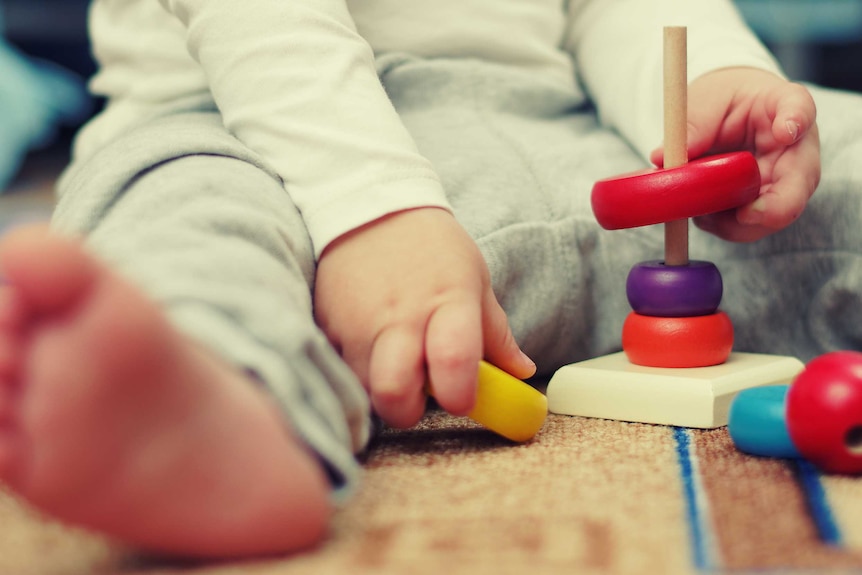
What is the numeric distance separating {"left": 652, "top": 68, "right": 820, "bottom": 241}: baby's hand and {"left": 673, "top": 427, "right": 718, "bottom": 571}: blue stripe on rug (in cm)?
18

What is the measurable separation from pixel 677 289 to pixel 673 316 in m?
0.02

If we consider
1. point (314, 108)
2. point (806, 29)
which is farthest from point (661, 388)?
point (806, 29)

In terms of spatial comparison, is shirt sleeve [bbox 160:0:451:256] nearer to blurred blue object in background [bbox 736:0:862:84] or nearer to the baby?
the baby

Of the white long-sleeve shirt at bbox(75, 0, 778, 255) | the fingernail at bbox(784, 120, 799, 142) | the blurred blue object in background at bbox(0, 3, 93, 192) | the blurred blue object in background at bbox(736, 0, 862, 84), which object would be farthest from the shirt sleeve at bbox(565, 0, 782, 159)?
the blurred blue object in background at bbox(736, 0, 862, 84)

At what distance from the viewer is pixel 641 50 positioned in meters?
0.89

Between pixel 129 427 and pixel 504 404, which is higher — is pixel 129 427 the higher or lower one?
the higher one

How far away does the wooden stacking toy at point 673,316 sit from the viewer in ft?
2.11

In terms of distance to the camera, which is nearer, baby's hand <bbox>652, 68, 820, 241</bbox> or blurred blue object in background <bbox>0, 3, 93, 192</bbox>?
baby's hand <bbox>652, 68, 820, 241</bbox>

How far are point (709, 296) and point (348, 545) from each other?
0.36m

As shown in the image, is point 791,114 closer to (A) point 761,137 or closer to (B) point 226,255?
(A) point 761,137

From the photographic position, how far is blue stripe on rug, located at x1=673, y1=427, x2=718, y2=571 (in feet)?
1.34

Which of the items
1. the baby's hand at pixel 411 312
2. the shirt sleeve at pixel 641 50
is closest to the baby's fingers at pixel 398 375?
the baby's hand at pixel 411 312

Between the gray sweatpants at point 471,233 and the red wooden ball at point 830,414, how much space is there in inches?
9.0

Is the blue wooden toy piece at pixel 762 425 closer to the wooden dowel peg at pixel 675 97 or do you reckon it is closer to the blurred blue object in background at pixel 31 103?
the wooden dowel peg at pixel 675 97
